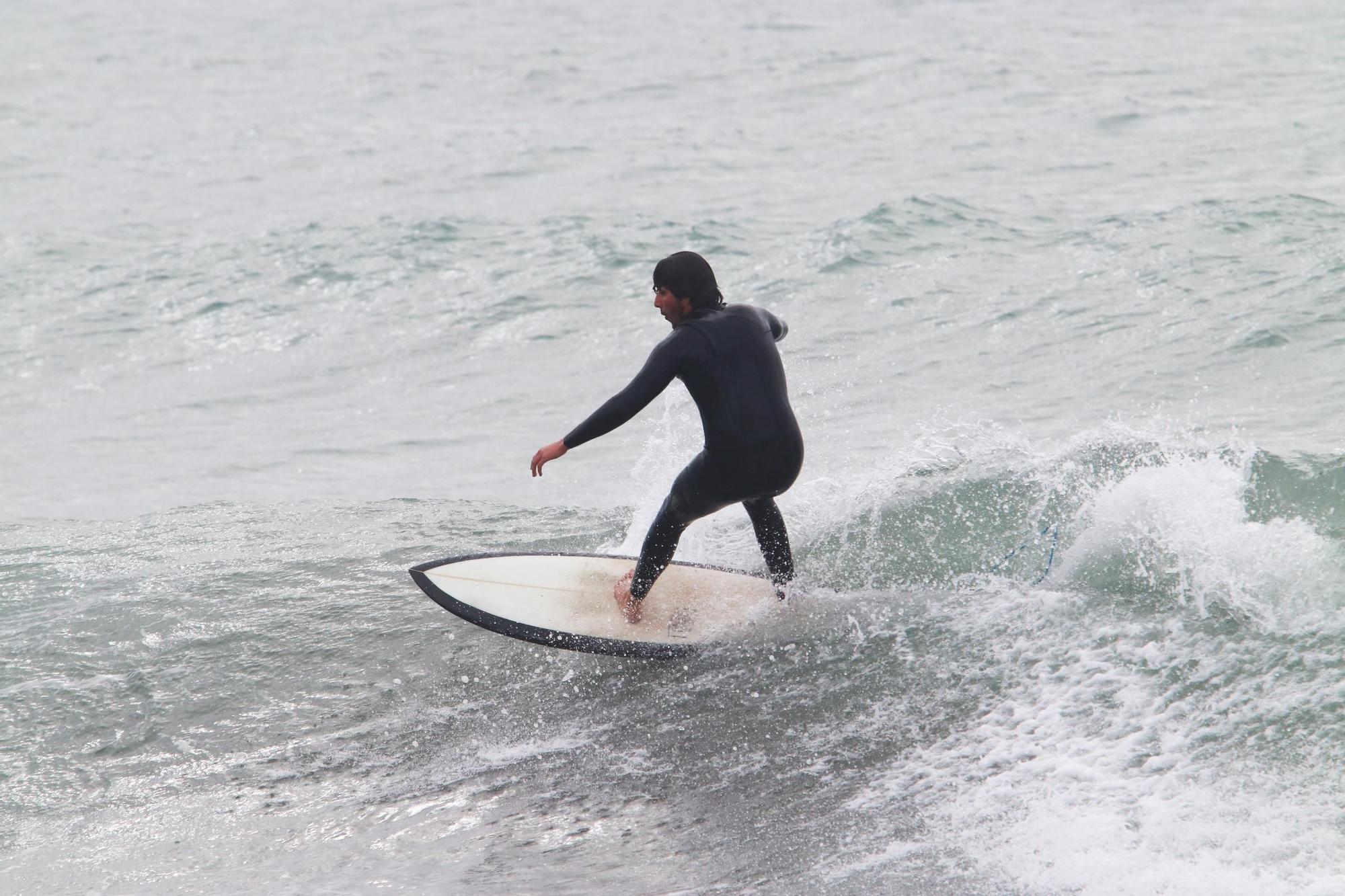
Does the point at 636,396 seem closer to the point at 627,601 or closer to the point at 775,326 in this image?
the point at 775,326

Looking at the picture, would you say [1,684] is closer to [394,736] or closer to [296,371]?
[394,736]

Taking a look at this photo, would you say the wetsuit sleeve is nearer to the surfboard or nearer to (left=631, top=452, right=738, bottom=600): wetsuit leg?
(left=631, top=452, right=738, bottom=600): wetsuit leg

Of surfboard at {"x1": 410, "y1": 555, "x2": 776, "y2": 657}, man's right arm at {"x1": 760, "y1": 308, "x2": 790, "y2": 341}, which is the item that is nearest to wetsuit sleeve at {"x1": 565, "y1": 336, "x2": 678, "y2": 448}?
Result: man's right arm at {"x1": 760, "y1": 308, "x2": 790, "y2": 341}

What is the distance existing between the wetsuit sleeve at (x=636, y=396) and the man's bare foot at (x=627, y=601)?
0.93m

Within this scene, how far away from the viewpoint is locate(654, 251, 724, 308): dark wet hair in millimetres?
5312

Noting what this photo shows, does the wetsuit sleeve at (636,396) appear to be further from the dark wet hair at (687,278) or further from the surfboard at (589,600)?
the surfboard at (589,600)

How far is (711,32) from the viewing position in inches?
1228

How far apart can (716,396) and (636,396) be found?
36cm

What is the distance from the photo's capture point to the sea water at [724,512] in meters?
4.64

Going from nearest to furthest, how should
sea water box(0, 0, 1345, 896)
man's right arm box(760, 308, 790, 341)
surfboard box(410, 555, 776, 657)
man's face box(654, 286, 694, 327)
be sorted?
sea water box(0, 0, 1345, 896) → man's face box(654, 286, 694, 327) → man's right arm box(760, 308, 790, 341) → surfboard box(410, 555, 776, 657)

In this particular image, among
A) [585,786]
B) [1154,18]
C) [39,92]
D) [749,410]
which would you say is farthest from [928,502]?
[39,92]

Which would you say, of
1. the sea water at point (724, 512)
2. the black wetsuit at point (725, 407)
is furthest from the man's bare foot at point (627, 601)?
the black wetsuit at point (725, 407)

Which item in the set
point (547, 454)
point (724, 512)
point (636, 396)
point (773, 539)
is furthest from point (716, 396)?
point (724, 512)

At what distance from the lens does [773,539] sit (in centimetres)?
598
